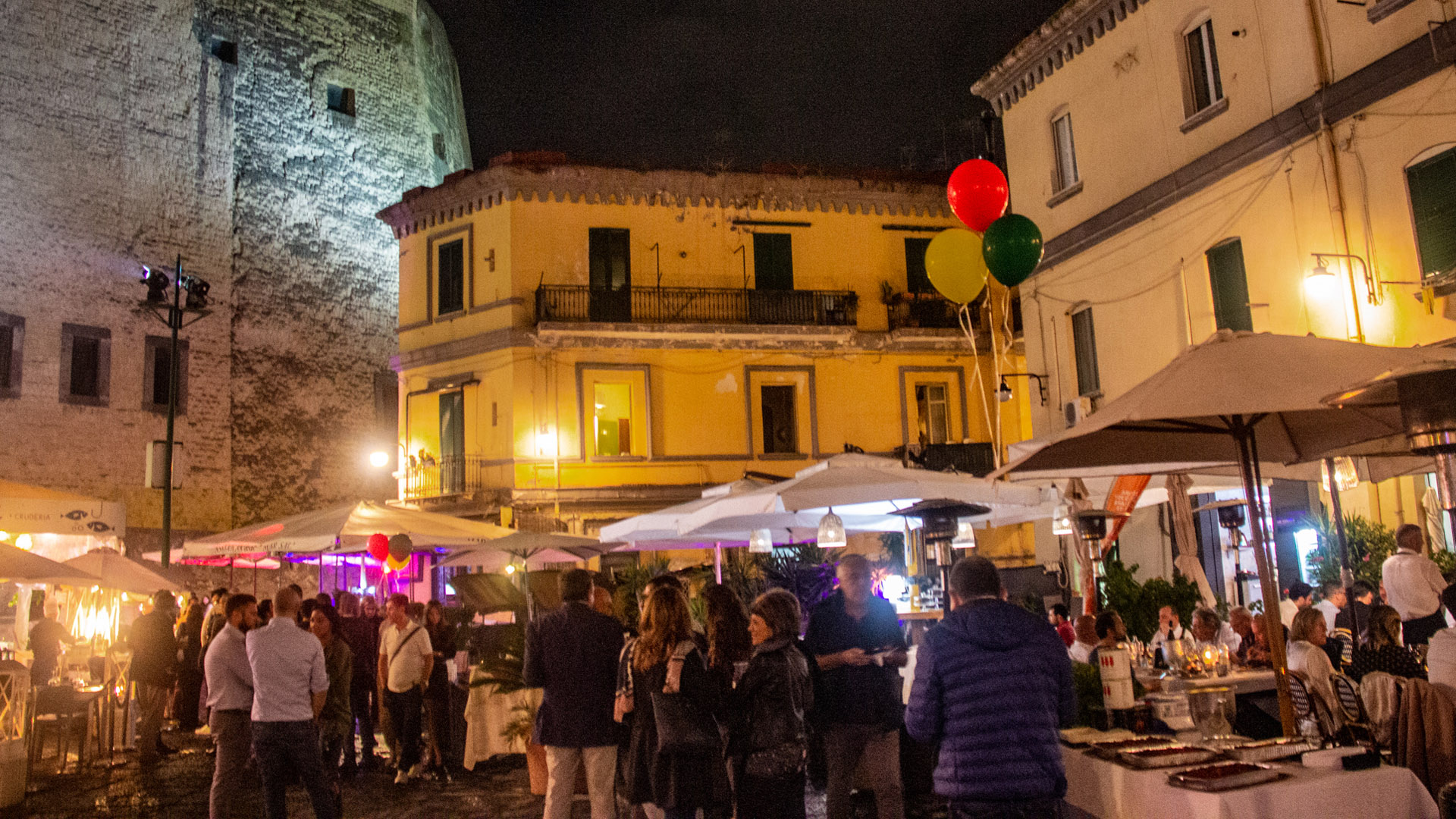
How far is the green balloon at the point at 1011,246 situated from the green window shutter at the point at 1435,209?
5.38 meters

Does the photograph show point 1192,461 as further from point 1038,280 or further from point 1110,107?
point 1038,280

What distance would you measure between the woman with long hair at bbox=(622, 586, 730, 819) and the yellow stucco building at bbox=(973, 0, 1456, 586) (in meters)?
6.42

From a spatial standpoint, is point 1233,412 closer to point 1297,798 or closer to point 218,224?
point 1297,798

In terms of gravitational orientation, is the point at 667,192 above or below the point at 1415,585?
above

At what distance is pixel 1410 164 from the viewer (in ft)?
36.2

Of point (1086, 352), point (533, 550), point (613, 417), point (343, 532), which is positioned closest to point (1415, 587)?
point (1086, 352)

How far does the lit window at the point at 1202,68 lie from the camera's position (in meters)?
13.8

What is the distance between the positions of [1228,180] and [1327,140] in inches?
62.3

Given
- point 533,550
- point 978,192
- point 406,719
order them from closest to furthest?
1. point 978,192
2. point 406,719
3. point 533,550

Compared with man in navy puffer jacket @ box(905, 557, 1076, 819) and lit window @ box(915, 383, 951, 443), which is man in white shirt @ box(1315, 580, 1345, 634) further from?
lit window @ box(915, 383, 951, 443)

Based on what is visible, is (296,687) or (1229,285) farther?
(1229,285)

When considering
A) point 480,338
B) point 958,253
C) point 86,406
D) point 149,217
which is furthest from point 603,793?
point 149,217

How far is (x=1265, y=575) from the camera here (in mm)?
5484

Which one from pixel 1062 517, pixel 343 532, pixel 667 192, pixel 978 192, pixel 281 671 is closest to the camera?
pixel 281 671
